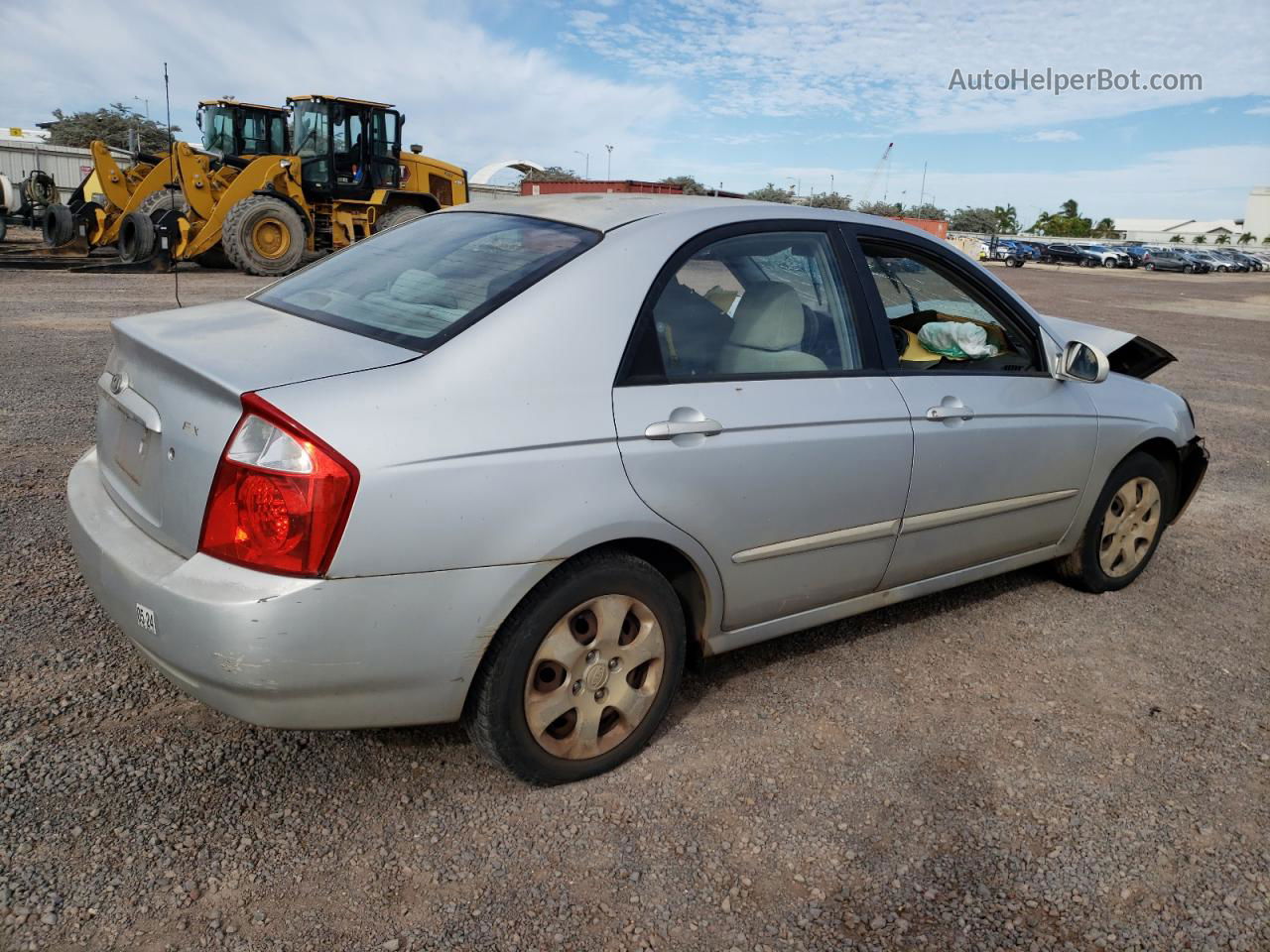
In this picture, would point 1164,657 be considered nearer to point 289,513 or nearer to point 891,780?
point 891,780

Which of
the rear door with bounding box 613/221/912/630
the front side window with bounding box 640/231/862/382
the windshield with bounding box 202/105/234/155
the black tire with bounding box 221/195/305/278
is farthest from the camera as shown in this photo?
the windshield with bounding box 202/105/234/155

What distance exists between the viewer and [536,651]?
2605 millimetres

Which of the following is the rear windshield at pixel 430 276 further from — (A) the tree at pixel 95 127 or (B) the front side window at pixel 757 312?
(A) the tree at pixel 95 127

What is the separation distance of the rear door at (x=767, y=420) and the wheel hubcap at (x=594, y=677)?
0.99ft

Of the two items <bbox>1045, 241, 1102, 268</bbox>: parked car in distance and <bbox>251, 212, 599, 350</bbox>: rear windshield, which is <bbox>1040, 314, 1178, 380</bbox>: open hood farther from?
<bbox>1045, 241, 1102, 268</bbox>: parked car in distance

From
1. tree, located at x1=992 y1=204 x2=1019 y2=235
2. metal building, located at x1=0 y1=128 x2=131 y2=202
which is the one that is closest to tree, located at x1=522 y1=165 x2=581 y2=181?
metal building, located at x1=0 y1=128 x2=131 y2=202

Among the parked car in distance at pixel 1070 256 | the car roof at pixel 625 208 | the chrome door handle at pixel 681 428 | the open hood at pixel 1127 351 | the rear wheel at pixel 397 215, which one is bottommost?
the parked car in distance at pixel 1070 256

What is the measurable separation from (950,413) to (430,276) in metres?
1.80

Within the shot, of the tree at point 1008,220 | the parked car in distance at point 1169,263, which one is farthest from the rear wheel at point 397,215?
the tree at point 1008,220

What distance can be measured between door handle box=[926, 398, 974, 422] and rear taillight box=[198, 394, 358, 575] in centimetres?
202

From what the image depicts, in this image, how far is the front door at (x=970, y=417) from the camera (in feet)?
11.4

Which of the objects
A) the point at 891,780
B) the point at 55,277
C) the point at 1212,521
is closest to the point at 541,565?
the point at 891,780

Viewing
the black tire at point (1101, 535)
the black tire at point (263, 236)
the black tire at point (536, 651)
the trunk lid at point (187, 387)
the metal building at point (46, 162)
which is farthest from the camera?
the metal building at point (46, 162)

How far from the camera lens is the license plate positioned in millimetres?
2422
